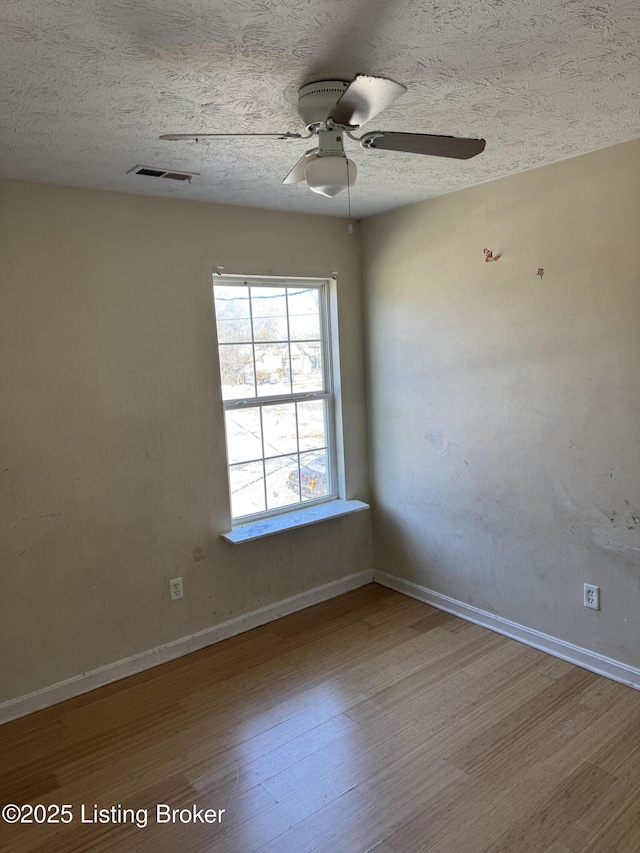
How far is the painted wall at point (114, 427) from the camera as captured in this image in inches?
99.7

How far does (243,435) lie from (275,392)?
13.5 inches

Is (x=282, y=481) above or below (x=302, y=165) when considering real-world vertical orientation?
below

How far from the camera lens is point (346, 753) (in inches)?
88.4

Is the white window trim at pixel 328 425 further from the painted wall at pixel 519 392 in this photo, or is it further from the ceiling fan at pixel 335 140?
the ceiling fan at pixel 335 140

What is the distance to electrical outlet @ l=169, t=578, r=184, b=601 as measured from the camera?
9.86 ft

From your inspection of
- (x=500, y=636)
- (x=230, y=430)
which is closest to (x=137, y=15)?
(x=230, y=430)

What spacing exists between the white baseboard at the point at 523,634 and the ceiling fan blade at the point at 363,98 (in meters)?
2.57

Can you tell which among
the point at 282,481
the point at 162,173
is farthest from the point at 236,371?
the point at 162,173

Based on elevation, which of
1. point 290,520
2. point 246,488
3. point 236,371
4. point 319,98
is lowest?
point 290,520

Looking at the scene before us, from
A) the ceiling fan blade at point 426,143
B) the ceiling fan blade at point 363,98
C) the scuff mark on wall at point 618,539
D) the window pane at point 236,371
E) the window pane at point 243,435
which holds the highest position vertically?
the ceiling fan blade at point 363,98

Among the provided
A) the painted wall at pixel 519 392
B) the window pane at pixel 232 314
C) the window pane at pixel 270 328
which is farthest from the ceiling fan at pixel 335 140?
the window pane at pixel 270 328

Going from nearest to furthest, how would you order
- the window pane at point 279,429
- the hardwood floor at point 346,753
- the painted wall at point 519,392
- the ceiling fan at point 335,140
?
the ceiling fan at point 335,140 → the hardwood floor at point 346,753 → the painted wall at point 519,392 → the window pane at point 279,429

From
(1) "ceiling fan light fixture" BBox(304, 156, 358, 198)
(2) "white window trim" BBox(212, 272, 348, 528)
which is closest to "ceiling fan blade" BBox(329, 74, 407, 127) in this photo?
(1) "ceiling fan light fixture" BBox(304, 156, 358, 198)

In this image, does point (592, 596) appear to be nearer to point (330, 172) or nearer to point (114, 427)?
point (330, 172)
